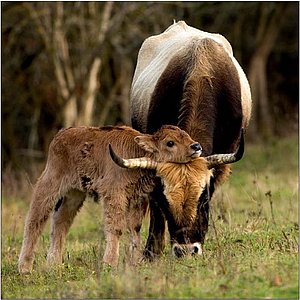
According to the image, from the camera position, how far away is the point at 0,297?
30.5ft

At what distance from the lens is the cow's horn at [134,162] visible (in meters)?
9.73

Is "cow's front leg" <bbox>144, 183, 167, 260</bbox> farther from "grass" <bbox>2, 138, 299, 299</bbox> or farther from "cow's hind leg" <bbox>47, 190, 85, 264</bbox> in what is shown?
"cow's hind leg" <bbox>47, 190, 85, 264</bbox>

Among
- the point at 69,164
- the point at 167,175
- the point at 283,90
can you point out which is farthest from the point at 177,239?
the point at 283,90

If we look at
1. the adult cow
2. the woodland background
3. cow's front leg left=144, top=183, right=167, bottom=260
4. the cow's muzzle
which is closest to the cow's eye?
the adult cow

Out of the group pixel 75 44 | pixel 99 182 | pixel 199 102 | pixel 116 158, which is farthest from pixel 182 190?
pixel 75 44

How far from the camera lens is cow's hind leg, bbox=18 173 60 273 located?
1068 centimetres

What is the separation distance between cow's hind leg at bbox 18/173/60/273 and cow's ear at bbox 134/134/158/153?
1098 mm

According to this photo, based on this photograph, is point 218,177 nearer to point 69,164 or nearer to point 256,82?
point 69,164

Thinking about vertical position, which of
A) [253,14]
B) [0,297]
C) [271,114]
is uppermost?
[253,14]

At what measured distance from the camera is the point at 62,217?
11.2 m

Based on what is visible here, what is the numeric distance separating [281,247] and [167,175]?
1403 millimetres

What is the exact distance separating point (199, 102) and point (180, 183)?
1724 millimetres

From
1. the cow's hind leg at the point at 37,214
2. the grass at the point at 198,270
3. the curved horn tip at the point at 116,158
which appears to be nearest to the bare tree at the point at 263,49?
the grass at the point at 198,270

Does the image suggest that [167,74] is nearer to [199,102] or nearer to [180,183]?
[199,102]
